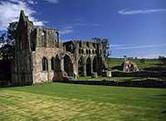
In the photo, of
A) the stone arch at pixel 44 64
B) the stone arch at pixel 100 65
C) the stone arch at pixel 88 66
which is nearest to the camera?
the stone arch at pixel 44 64

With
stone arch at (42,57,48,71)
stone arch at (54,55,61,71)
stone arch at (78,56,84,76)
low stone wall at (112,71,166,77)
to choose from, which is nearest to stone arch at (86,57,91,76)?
stone arch at (78,56,84,76)

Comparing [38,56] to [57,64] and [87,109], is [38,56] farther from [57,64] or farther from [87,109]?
[87,109]

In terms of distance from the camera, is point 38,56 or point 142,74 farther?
point 38,56

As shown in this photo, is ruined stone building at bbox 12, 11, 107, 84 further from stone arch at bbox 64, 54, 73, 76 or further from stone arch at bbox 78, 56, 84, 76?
stone arch at bbox 78, 56, 84, 76

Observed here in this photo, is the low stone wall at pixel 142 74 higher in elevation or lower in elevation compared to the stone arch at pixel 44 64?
lower

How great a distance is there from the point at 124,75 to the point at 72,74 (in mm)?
9048

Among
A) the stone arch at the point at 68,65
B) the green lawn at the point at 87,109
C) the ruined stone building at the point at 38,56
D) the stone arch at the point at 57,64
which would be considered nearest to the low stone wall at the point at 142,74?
the ruined stone building at the point at 38,56

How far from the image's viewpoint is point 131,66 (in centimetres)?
7181

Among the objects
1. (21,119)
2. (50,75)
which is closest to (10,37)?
(50,75)

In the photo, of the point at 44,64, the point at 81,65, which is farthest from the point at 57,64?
the point at 81,65

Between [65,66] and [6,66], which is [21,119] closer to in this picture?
[65,66]

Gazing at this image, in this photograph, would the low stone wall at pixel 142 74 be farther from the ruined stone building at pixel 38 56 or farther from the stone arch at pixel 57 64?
the stone arch at pixel 57 64

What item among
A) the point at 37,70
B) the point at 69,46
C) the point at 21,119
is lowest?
the point at 21,119

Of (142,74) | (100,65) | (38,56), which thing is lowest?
(142,74)
